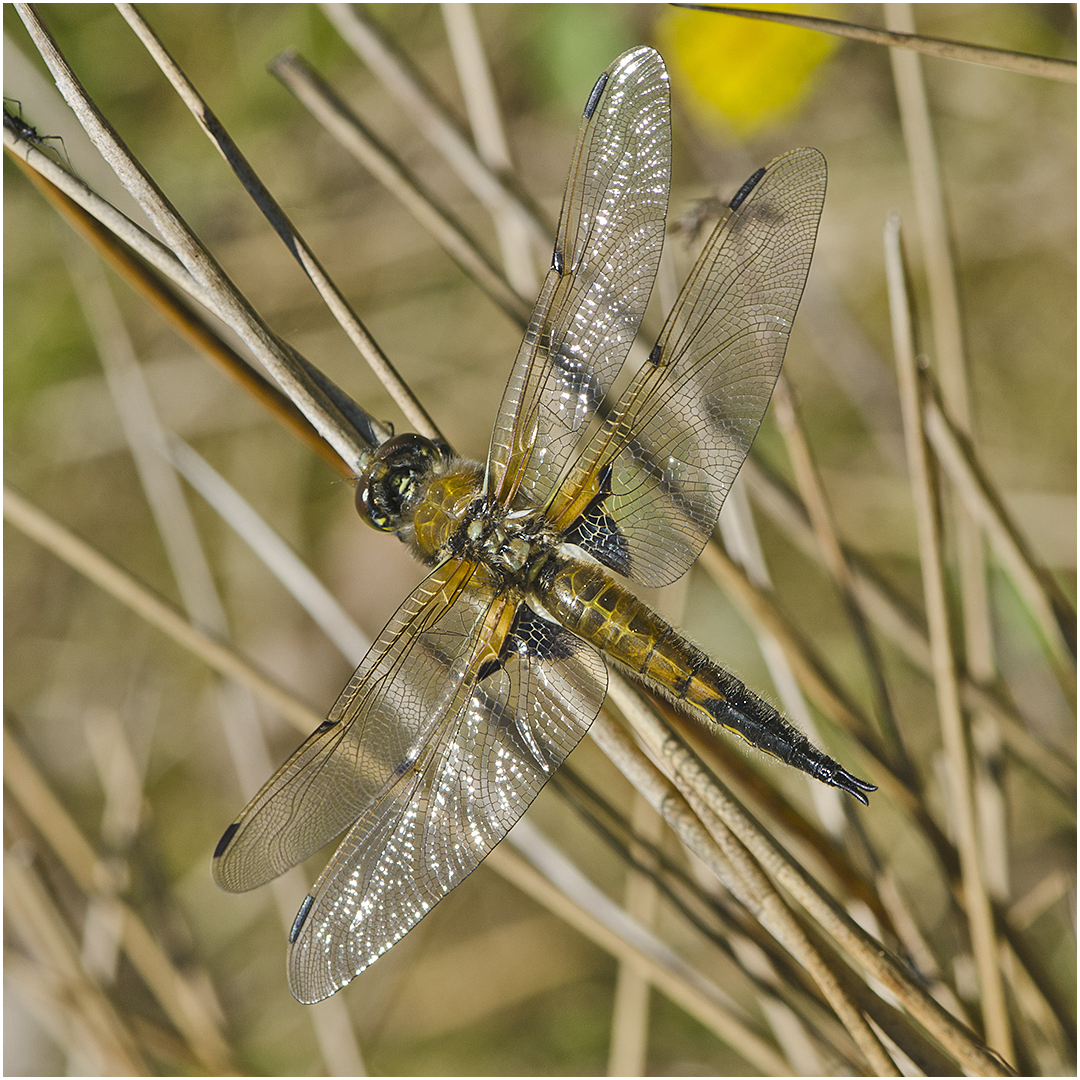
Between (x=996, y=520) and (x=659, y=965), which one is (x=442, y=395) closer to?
(x=996, y=520)

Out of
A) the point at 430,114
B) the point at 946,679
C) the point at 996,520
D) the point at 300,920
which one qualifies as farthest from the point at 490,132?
the point at 300,920

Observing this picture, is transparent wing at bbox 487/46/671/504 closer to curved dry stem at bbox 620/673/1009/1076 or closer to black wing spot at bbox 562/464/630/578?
black wing spot at bbox 562/464/630/578

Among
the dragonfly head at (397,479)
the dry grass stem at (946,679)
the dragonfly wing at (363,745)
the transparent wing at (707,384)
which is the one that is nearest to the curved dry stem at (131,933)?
the dragonfly wing at (363,745)

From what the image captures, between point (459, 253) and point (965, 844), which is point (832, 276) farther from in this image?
point (965, 844)

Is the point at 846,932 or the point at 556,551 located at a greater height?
the point at 556,551

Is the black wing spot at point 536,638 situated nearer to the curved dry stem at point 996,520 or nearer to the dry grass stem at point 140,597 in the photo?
the dry grass stem at point 140,597

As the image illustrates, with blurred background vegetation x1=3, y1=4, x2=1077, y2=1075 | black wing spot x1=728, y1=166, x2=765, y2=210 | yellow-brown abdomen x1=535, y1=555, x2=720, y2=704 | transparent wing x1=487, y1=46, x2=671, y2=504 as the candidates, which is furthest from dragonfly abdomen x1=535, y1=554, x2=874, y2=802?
blurred background vegetation x1=3, y1=4, x2=1077, y2=1075
